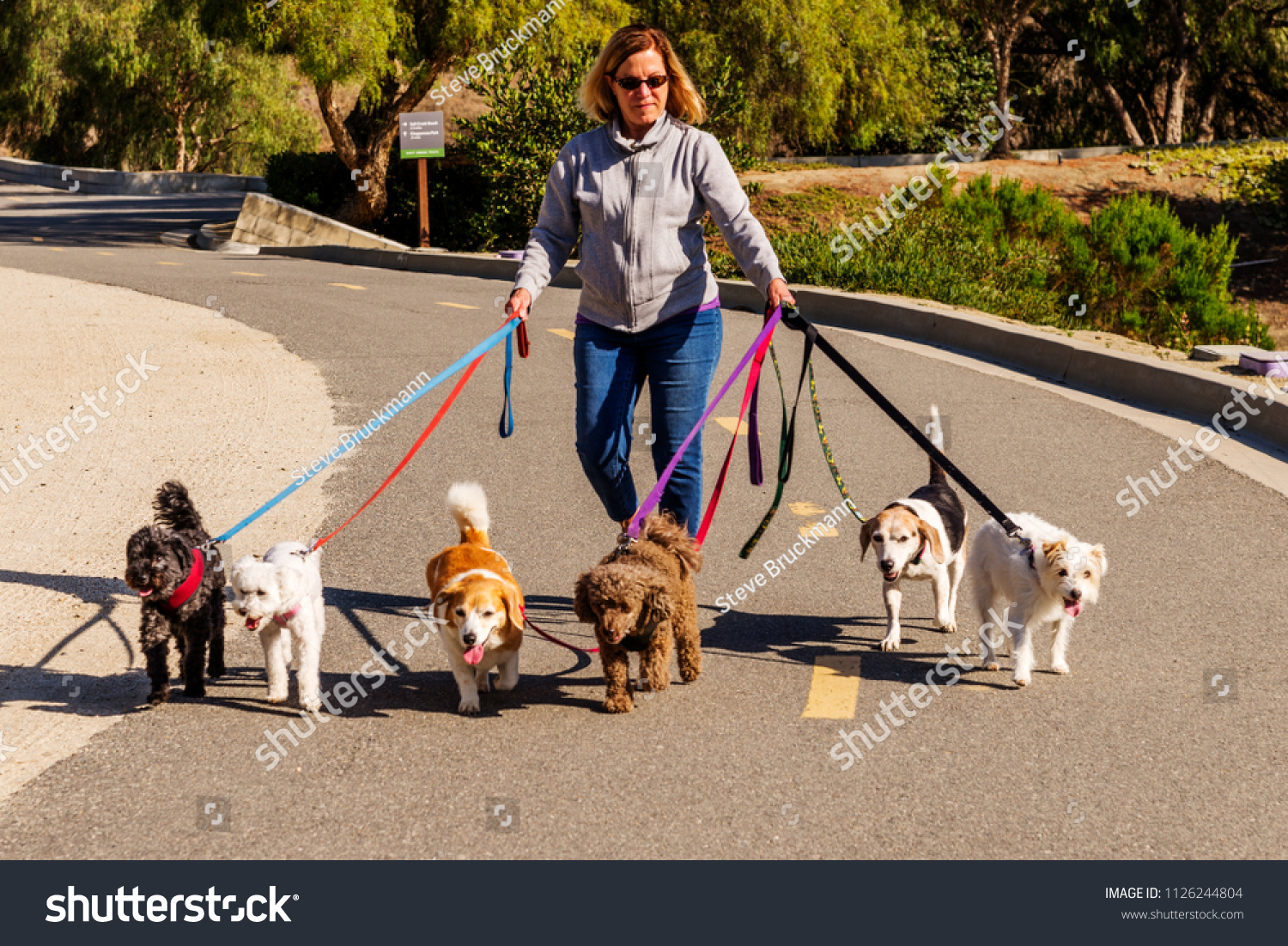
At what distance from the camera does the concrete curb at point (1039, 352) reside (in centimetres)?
902

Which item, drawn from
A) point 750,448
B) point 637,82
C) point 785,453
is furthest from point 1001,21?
point 637,82

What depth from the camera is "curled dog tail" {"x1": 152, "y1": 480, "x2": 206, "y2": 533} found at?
15.7 ft

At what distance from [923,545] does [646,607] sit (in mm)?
1345

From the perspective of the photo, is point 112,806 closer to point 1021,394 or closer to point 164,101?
point 1021,394

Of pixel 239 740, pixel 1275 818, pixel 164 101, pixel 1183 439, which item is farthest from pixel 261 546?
pixel 164 101

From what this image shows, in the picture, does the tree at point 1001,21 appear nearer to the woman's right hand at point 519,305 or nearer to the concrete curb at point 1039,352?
the concrete curb at point 1039,352

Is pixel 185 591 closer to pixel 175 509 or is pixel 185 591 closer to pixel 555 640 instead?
pixel 175 509

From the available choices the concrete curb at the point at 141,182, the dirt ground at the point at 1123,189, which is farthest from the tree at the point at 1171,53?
the concrete curb at the point at 141,182

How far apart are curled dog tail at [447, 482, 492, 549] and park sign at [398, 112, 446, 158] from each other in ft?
53.6

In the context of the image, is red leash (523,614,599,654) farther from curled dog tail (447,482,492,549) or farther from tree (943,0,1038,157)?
tree (943,0,1038,157)

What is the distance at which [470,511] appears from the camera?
4.92 meters

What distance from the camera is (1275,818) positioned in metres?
3.79

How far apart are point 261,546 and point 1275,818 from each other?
473cm

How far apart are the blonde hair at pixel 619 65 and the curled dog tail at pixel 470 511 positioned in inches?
58.9
